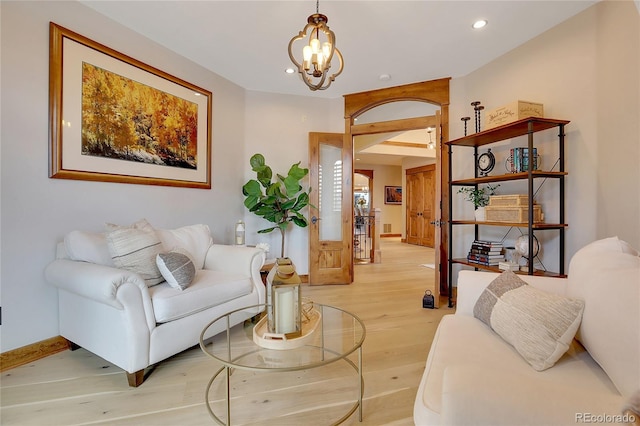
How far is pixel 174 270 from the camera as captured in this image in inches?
83.2

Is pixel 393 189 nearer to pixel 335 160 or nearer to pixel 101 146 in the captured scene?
pixel 335 160

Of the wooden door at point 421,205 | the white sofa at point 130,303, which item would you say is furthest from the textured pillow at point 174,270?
the wooden door at point 421,205

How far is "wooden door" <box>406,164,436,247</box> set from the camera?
28.8 ft

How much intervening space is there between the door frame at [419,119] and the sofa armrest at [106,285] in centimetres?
282

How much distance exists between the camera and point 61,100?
2279mm

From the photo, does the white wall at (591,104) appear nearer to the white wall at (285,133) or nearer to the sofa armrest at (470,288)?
the sofa armrest at (470,288)

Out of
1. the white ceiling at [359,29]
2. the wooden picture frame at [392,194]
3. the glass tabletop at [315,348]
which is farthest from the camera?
the wooden picture frame at [392,194]

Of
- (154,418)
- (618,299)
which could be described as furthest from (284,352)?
(618,299)

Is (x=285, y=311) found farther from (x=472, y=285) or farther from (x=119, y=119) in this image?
(x=119, y=119)

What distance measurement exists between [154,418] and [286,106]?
3.79m

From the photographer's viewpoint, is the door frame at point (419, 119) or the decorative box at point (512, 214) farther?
the door frame at point (419, 119)

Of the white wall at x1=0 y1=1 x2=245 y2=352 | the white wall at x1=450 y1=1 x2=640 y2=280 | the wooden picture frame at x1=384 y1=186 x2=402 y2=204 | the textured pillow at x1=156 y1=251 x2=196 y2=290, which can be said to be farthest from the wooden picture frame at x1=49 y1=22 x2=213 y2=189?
the wooden picture frame at x1=384 y1=186 x2=402 y2=204

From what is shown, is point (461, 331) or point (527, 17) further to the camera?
point (527, 17)

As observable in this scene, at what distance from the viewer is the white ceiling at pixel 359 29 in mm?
2445
